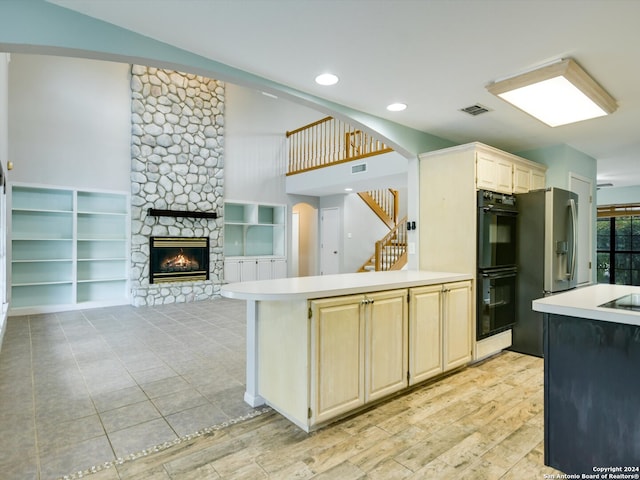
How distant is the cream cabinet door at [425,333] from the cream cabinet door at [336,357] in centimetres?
58

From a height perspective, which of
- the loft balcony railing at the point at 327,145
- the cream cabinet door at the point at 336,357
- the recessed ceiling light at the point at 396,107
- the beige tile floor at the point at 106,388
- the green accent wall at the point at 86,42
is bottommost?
the beige tile floor at the point at 106,388

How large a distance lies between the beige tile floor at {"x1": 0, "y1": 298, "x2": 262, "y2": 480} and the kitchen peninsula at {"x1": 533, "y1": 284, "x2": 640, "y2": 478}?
6.24 feet

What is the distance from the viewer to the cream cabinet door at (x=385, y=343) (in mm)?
2531

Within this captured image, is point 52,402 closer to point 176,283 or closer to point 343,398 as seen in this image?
point 343,398

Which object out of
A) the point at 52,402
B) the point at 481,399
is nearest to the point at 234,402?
the point at 52,402

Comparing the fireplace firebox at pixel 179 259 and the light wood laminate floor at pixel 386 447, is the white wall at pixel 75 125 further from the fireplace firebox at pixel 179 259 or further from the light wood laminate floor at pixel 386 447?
the light wood laminate floor at pixel 386 447

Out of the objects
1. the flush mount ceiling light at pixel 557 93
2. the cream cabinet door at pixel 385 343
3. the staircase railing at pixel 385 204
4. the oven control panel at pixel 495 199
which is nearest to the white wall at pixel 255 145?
the staircase railing at pixel 385 204

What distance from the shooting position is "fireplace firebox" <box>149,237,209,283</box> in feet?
22.2

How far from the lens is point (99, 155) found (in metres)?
6.40

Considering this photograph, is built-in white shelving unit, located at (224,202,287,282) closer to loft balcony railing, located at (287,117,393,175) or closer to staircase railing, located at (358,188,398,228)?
loft balcony railing, located at (287,117,393,175)

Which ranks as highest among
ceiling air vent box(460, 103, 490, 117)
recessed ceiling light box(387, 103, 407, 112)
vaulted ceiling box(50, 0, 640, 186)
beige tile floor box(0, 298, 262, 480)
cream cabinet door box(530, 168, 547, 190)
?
ceiling air vent box(460, 103, 490, 117)

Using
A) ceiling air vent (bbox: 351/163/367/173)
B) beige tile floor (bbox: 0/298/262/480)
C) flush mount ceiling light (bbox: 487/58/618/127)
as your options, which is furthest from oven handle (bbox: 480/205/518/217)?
ceiling air vent (bbox: 351/163/367/173)

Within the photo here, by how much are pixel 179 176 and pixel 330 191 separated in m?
3.35

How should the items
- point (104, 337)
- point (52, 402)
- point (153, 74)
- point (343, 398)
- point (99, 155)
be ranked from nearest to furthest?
point (343, 398) < point (52, 402) < point (104, 337) < point (99, 155) < point (153, 74)
